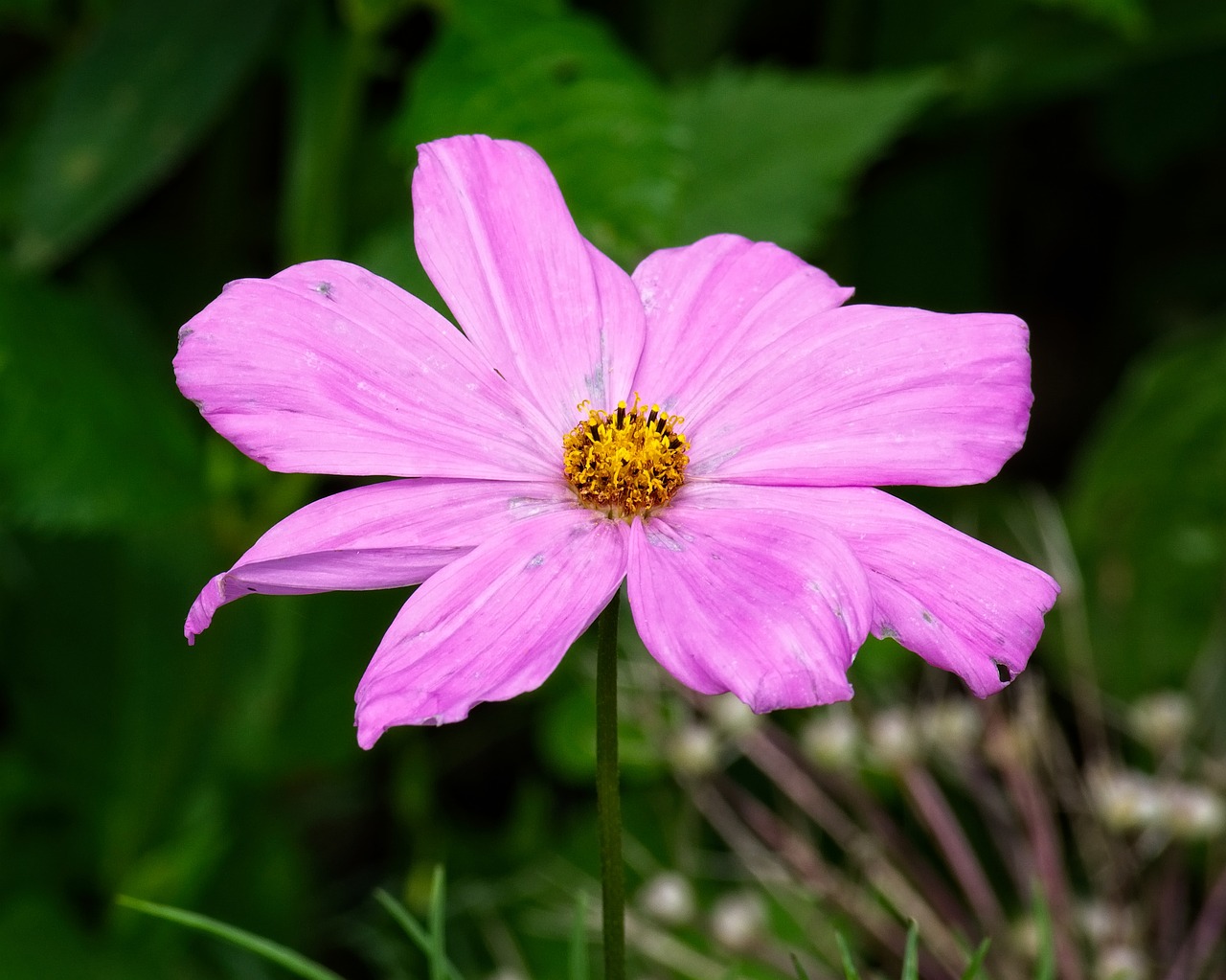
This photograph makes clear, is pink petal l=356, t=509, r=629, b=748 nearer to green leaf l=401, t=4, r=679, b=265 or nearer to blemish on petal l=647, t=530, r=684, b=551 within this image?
blemish on petal l=647, t=530, r=684, b=551

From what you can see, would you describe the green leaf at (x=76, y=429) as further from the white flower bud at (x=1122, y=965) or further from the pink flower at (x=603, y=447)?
the white flower bud at (x=1122, y=965)

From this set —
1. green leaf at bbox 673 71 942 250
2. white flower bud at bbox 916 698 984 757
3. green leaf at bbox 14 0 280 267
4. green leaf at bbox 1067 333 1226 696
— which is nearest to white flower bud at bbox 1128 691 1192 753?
white flower bud at bbox 916 698 984 757

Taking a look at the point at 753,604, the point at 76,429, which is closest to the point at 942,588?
the point at 753,604

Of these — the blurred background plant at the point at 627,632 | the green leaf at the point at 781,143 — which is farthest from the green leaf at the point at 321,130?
the green leaf at the point at 781,143

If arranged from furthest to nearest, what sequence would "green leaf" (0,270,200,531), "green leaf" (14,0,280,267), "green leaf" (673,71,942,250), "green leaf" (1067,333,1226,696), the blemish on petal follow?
"green leaf" (1067,333,1226,696), "green leaf" (673,71,942,250), "green leaf" (14,0,280,267), "green leaf" (0,270,200,531), the blemish on petal

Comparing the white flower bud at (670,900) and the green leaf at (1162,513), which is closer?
the white flower bud at (670,900)

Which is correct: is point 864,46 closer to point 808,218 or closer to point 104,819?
point 808,218
